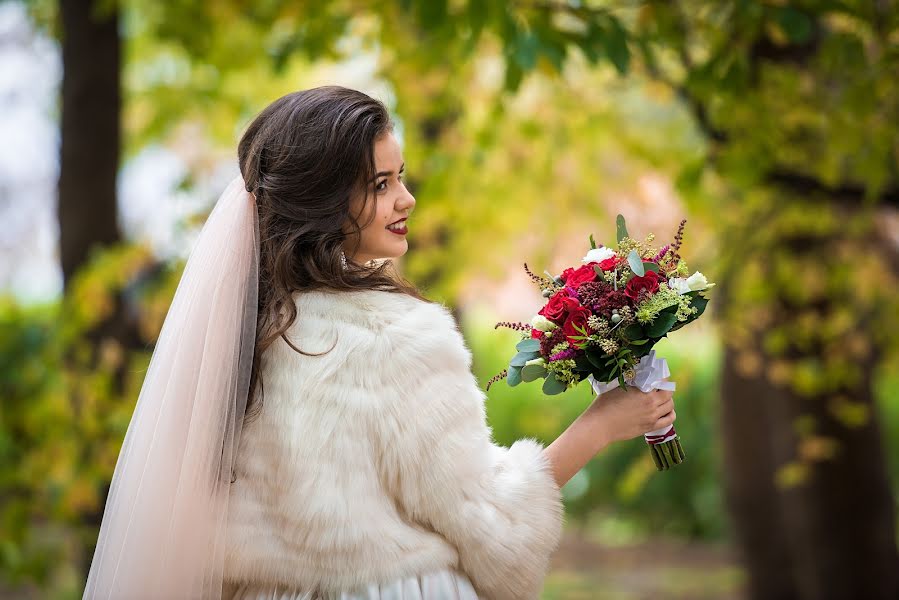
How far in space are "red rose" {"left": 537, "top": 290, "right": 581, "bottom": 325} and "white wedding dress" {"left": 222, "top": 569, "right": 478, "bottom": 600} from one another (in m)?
0.59

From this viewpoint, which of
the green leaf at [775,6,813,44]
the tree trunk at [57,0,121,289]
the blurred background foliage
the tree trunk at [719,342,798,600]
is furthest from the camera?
the tree trunk at [719,342,798,600]

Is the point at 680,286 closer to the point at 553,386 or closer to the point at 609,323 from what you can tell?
the point at 609,323

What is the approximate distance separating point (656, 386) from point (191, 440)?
103 cm

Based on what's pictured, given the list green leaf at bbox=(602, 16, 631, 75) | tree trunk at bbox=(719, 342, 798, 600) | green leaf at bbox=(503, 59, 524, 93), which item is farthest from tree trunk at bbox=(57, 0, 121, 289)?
tree trunk at bbox=(719, 342, 798, 600)

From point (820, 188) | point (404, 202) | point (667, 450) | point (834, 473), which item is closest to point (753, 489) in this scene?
point (834, 473)

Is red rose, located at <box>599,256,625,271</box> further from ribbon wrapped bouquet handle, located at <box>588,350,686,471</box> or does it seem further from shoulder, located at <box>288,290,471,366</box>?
shoulder, located at <box>288,290,471,366</box>

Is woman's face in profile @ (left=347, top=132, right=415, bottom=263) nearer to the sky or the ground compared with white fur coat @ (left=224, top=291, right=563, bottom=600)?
nearer to the sky

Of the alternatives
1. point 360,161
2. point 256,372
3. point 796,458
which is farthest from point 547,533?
point 796,458

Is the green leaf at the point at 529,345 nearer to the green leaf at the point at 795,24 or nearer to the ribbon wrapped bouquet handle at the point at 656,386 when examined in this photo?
the ribbon wrapped bouquet handle at the point at 656,386

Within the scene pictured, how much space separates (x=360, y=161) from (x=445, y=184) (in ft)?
9.92

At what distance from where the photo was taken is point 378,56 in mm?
5879

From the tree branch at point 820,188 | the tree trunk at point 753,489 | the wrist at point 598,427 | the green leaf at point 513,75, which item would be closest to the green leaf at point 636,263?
the wrist at point 598,427

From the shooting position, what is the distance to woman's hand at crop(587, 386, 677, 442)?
219 centimetres

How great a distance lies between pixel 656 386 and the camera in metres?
2.20
